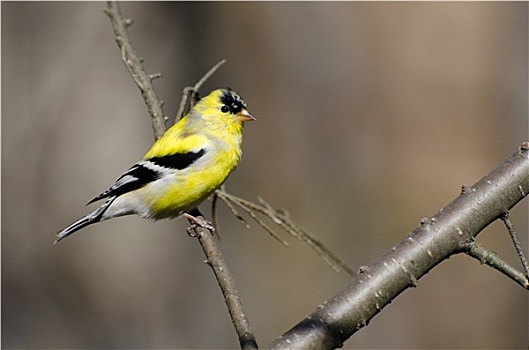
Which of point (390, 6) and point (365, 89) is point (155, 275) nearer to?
point (365, 89)

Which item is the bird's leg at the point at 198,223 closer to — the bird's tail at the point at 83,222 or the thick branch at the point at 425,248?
the bird's tail at the point at 83,222

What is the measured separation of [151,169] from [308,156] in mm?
3791

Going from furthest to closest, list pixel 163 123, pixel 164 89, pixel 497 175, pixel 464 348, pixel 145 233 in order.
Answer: pixel 145 233 → pixel 164 89 → pixel 464 348 → pixel 163 123 → pixel 497 175

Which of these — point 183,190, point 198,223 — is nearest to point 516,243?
point 198,223

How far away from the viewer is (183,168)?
352cm

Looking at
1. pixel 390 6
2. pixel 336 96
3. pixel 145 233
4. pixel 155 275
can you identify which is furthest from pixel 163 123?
pixel 145 233

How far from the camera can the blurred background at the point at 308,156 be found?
260 inches

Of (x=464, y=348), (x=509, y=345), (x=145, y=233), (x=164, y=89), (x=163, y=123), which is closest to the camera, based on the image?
(x=163, y=123)

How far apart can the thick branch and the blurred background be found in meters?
4.50

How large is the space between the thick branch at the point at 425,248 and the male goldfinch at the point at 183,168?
1.56 metres

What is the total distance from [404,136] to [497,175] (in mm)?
5167

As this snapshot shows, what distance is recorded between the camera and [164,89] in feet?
26.1

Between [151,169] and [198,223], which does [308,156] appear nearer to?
[151,169]

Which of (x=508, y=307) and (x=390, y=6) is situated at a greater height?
(x=390, y=6)
